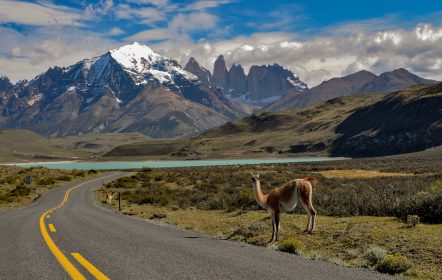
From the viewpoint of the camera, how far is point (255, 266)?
10.1 m

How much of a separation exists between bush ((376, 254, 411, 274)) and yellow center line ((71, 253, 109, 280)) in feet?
20.0

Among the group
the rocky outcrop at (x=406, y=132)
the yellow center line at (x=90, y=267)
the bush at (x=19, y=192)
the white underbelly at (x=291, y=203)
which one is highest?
the rocky outcrop at (x=406, y=132)

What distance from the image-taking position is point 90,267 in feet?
32.4

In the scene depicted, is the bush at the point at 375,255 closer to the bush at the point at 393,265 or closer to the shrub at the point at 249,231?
the bush at the point at 393,265

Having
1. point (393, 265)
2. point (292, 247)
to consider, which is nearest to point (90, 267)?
point (292, 247)

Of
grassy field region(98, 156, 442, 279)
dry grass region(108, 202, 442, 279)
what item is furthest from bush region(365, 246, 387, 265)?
dry grass region(108, 202, 442, 279)

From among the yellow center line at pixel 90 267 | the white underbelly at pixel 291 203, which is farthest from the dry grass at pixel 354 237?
the yellow center line at pixel 90 267

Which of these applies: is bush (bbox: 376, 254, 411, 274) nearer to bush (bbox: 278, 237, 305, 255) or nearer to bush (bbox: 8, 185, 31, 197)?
bush (bbox: 278, 237, 305, 255)

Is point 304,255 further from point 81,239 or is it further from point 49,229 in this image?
point 49,229

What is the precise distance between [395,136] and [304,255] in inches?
7124

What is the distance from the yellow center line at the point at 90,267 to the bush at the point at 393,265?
20.0 ft

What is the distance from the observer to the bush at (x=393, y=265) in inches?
396

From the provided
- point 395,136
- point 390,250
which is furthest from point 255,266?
point 395,136

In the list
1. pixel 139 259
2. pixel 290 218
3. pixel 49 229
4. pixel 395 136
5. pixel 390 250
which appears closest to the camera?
pixel 139 259
